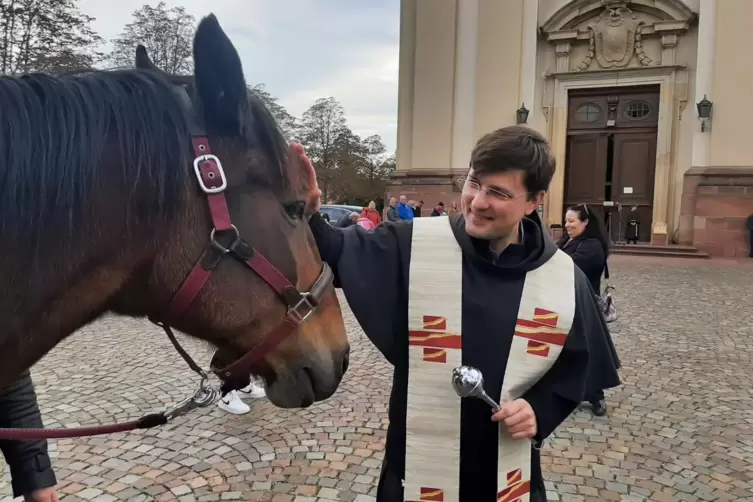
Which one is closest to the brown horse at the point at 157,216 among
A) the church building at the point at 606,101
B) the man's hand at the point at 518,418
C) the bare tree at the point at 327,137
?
the man's hand at the point at 518,418

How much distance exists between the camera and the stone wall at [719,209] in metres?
15.3

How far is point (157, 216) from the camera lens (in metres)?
1.29

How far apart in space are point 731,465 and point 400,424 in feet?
9.70

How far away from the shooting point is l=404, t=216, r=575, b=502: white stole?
5.54 feet

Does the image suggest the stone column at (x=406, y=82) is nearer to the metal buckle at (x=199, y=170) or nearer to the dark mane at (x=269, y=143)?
the dark mane at (x=269, y=143)

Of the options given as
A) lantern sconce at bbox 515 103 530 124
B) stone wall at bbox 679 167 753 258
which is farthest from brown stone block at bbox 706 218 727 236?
lantern sconce at bbox 515 103 530 124

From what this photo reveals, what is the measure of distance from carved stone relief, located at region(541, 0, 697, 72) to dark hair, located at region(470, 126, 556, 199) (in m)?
17.7

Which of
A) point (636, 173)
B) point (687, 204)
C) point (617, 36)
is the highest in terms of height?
point (617, 36)

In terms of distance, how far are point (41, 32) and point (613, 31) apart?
59.4ft

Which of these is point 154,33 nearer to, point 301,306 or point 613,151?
point 613,151

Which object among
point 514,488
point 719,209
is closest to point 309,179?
point 514,488

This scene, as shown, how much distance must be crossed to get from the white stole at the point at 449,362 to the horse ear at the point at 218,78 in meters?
0.71

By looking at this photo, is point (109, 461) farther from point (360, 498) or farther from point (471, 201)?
point (471, 201)

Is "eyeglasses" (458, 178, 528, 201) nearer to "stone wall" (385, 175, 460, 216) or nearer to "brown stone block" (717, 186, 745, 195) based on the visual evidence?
"stone wall" (385, 175, 460, 216)
